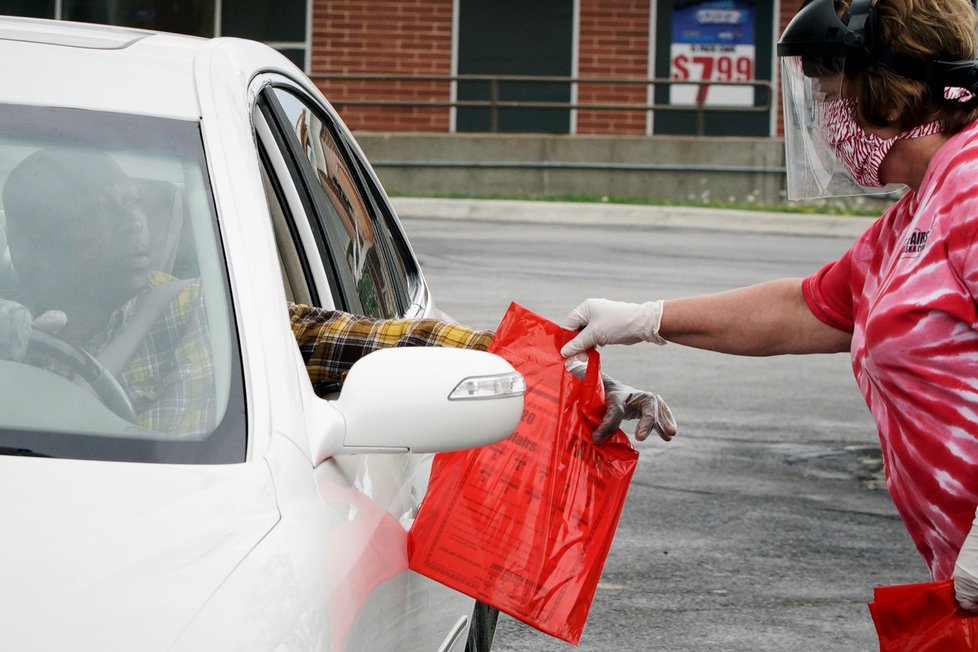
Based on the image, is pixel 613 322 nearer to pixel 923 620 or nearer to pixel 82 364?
pixel 923 620

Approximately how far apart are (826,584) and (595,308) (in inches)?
94.8

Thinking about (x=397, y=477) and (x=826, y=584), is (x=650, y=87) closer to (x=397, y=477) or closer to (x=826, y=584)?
(x=826, y=584)

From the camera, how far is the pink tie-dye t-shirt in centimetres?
259

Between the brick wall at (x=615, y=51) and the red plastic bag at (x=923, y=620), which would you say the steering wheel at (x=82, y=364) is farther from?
the brick wall at (x=615, y=51)

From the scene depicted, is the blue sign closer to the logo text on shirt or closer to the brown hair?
the brown hair

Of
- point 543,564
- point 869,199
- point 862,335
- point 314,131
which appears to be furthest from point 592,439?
point 869,199

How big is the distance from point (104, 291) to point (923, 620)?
1.47m

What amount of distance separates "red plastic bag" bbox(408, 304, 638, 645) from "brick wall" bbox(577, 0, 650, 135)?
19.3 meters

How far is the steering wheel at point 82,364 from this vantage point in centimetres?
236

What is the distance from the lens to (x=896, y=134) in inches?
112

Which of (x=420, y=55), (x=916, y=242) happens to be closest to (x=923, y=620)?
(x=916, y=242)

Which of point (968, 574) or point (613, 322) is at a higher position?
point (613, 322)

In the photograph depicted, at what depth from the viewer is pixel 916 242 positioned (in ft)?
8.80

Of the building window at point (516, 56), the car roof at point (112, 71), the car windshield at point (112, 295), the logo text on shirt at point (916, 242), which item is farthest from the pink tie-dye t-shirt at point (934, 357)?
the building window at point (516, 56)
